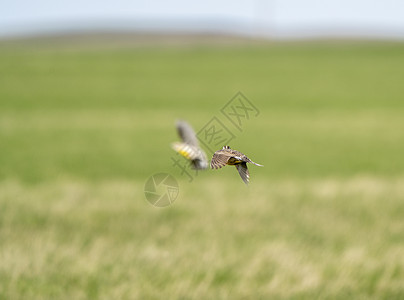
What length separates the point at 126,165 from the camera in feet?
76.3

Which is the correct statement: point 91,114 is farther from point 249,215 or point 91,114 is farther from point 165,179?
point 165,179

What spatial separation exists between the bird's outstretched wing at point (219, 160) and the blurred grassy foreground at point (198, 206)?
0.15 m

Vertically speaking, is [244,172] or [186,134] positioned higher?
[186,134]

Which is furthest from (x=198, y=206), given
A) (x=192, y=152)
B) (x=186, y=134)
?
(x=192, y=152)

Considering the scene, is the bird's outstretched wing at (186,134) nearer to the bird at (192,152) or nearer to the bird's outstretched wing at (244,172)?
the bird at (192,152)

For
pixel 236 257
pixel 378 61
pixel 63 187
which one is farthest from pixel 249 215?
pixel 378 61

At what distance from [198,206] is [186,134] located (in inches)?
510

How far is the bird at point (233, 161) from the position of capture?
0.96m

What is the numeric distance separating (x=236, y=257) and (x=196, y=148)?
25.7 feet

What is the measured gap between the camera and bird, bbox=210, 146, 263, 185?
0.96 m

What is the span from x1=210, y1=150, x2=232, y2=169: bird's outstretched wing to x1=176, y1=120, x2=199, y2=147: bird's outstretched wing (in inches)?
4.0

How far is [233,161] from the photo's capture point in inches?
38.6

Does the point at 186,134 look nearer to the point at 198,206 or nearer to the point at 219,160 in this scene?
the point at 219,160

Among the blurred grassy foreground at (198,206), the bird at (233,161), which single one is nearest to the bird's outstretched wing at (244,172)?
the bird at (233,161)
